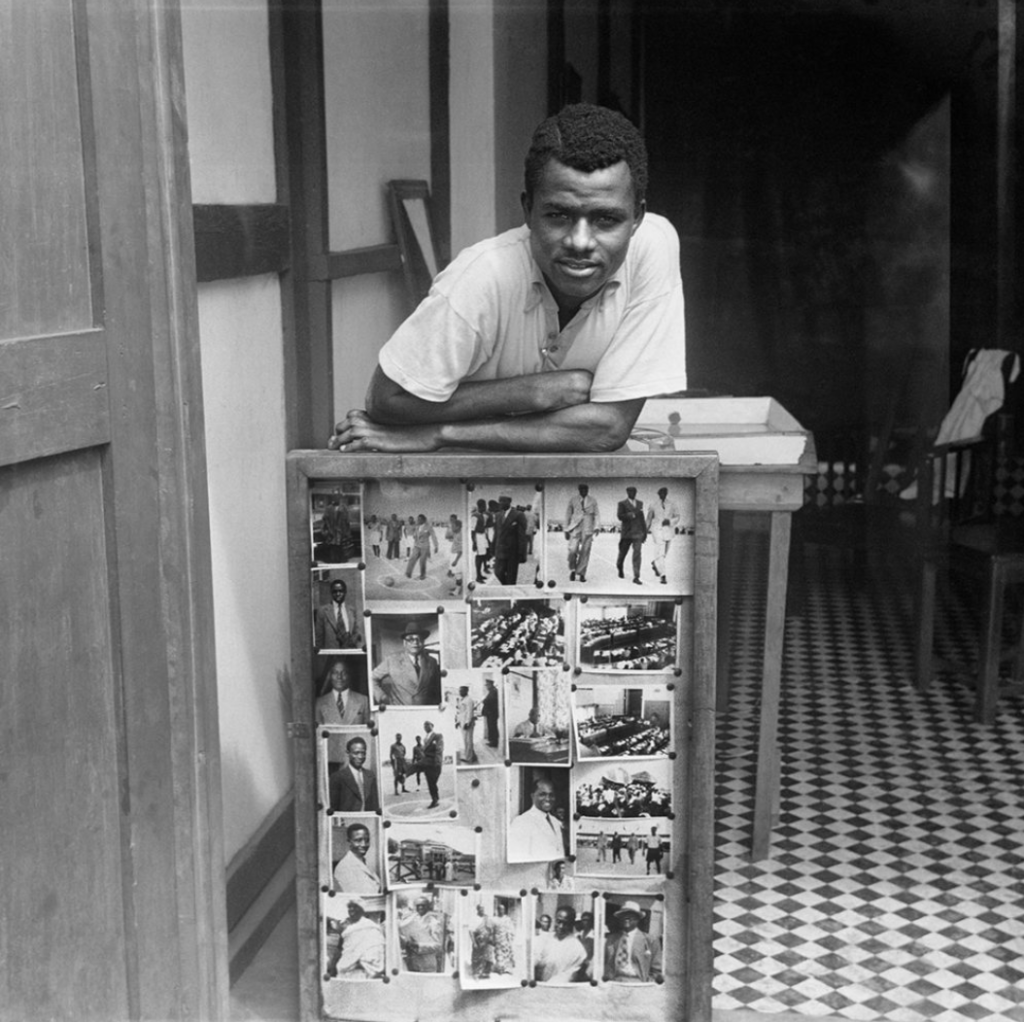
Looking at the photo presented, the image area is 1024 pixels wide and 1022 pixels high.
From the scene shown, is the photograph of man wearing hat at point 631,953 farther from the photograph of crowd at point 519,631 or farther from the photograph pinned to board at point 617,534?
the photograph pinned to board at point 617,534

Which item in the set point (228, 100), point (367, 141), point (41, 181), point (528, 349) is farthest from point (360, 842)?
point (367, 141)

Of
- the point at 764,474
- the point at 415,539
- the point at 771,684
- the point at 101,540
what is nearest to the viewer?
the point at 101,540

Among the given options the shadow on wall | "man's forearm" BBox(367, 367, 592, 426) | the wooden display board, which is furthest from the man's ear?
the shadow on wall

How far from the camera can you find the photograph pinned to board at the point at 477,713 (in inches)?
97.2

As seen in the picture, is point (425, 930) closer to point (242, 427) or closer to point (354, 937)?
point (354, 937)

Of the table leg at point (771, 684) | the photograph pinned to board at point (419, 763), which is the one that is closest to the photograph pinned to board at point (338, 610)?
the photograph pinned to board at point (419, 763)

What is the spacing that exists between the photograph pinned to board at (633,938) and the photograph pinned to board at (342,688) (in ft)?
1.69

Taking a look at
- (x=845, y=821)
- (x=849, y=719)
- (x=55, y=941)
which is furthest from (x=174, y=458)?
(x=849, y=719)


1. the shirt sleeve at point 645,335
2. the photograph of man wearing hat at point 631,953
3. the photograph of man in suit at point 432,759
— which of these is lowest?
the photograph of man wearing hat at point 631,953

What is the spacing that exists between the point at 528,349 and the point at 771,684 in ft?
5.27

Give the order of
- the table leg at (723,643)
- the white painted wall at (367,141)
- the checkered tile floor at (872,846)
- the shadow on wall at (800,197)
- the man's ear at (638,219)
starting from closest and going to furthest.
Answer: the man's ear at (638,219) → the checkered tile floor at (872,846) → the white painted wall at (367,141) → the table leg at (723,643) → the shadow on wall at (800,197)

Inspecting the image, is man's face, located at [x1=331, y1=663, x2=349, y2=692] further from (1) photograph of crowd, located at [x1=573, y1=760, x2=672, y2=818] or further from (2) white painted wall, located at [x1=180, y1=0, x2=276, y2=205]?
(2) white painted wall, located at [x1=180, y1=0, x2=276, y2=205]

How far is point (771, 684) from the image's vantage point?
12.6ft

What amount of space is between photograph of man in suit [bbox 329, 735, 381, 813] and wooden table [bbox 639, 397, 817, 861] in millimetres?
1289
